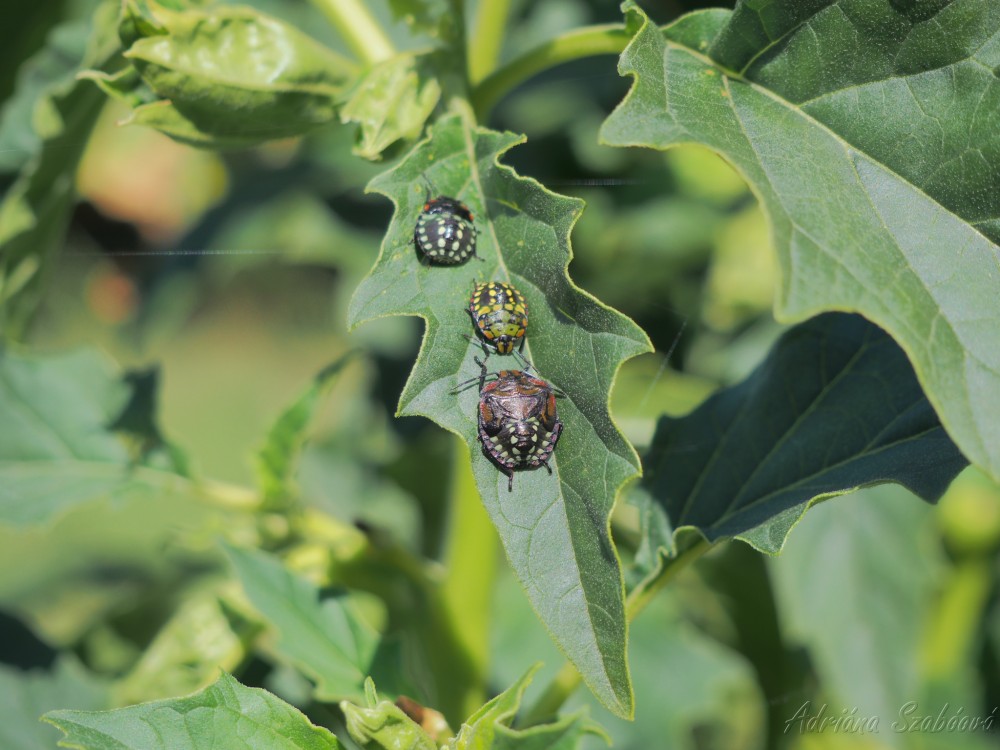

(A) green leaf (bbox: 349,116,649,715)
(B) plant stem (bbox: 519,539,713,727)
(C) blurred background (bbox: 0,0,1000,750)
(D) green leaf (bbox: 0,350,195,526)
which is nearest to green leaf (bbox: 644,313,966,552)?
(B) plant stem (bbox: 519,539,713,727)

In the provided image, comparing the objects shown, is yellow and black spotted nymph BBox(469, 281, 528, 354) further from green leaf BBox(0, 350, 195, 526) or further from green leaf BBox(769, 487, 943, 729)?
green leaf BBox(769, 487, 943, 729)

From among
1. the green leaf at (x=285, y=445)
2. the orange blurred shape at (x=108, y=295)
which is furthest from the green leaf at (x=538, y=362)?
the orange blurred shape at (x=108, y=295)

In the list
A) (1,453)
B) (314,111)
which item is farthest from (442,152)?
(1,453)

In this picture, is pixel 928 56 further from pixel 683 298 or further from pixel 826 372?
pixel 683 298

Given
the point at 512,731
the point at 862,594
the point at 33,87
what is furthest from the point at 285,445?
the point at 862,594

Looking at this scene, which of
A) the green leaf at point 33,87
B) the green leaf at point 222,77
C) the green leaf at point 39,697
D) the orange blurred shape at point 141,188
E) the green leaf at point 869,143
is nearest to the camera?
the green leaf at point 869,143

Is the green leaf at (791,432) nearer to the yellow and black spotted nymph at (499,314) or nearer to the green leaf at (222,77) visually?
the yellow and black spotted nymph at (499,314)
